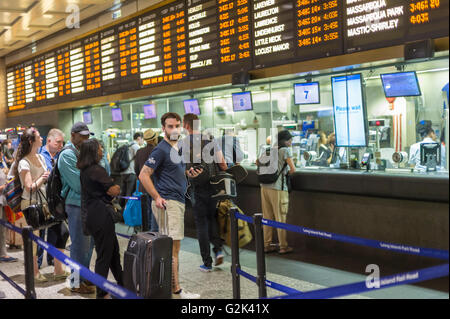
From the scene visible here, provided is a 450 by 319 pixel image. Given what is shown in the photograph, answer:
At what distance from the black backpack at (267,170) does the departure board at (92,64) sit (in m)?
4.60

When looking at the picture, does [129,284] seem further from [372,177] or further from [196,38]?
[196,38]

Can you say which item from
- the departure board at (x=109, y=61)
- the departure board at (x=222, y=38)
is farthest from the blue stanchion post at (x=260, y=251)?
the departure board at (x=109, y=61)

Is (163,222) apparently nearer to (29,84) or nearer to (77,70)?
(77,70)

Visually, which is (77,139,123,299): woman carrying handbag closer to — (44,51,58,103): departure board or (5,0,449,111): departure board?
(5,0,449,111): departure board

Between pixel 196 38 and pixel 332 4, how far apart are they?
246 cm

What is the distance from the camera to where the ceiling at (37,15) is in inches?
338

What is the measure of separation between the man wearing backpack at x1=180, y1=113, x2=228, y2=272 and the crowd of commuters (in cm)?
1

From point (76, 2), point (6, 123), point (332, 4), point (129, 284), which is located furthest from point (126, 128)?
point (129, 284)

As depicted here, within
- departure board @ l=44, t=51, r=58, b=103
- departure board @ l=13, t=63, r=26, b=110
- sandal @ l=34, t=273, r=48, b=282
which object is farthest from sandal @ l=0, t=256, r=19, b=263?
departure board @ l=13, t=63, r=26, b=110

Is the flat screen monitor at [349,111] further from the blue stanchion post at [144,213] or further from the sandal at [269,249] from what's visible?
the blue stanchion post at [144,213]

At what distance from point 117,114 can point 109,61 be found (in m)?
1.46

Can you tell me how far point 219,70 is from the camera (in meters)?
7.00

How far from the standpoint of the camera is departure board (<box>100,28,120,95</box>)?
30.3 feet

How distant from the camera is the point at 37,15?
9.37 metres
